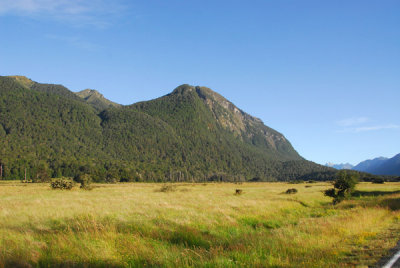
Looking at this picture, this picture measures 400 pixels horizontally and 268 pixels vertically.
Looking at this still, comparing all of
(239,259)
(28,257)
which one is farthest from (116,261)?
(239,259)

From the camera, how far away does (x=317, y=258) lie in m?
8.76

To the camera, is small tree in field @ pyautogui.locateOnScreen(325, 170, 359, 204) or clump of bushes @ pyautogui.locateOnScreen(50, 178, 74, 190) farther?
clump of bushes @ pyautogui.locateOnScreen(50, 178, 74, 190)

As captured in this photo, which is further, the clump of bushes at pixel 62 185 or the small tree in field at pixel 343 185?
the clump of bushes at pixel 62 185

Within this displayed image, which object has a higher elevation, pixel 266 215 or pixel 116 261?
pixel 116 261

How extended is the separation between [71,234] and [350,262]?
963cm

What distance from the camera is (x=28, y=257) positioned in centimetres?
866

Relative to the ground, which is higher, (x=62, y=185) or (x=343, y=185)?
(x=343, y=185)

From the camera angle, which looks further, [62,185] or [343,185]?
[62,185]

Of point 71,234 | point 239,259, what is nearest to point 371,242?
point 239,259

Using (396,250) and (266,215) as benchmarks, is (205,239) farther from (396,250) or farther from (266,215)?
(266,215)

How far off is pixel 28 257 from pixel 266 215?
56.2 feet

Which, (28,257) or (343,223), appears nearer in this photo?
(28,257)

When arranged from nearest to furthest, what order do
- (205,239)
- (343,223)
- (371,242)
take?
(371,242)
(205,239)
(343,223)

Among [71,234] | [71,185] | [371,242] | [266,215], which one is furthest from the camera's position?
[71,185]
